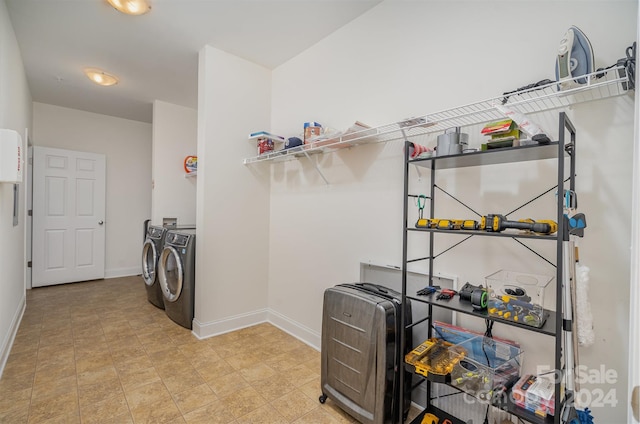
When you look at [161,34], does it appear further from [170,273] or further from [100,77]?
[170,273]

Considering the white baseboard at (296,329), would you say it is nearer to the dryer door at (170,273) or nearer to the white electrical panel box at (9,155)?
the dryer door at (170,273)

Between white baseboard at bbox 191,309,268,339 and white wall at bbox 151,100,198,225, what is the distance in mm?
2078

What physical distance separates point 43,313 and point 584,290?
4.60m

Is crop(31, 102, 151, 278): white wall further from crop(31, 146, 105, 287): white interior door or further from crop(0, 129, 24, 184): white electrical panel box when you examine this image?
crop(0, 129, 24, 184): white electrical panel box

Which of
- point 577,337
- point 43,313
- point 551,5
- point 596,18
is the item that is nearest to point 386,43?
point 551,5

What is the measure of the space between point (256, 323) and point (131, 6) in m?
2.87

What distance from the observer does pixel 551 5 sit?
4.46ft

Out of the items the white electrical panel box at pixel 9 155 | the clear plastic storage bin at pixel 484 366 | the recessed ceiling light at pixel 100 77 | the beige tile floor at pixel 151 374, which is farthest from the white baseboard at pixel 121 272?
the clear plastic storage bin at pixel 484 366

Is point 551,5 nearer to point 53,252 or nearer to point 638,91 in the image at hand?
point 638,91

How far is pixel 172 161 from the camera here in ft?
14.1

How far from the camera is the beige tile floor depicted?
170cm

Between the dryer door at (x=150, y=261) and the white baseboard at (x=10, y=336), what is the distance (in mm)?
1125

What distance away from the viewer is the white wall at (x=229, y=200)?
2727 mm

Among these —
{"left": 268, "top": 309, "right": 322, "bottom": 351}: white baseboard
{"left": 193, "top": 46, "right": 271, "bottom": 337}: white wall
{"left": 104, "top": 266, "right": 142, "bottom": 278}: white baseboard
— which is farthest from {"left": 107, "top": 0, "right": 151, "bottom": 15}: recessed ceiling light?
{"left": 104, "top": 266, "right": 142, "bottom": 278}: white baseboard
